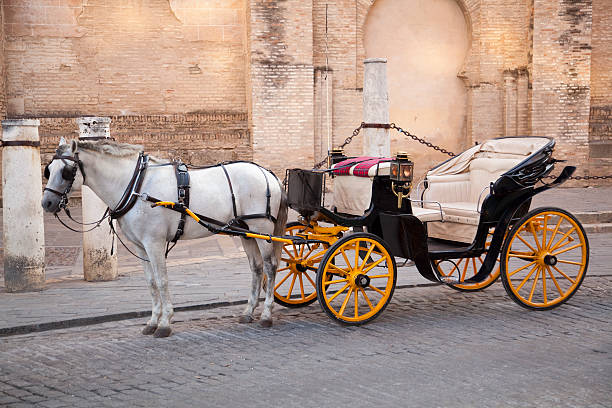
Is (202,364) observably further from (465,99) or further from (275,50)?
(465,99)

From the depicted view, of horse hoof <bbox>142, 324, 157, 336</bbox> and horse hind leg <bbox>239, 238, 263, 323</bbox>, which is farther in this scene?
horse hind leg <bbox>239, 238, 263, 323</bbox>

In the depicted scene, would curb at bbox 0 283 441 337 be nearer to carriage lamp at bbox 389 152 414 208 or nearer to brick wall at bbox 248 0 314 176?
carriage lamp at bbox 389 152 414 208

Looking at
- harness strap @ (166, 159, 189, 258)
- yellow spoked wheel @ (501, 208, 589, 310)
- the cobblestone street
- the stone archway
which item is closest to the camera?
the cobblestone street

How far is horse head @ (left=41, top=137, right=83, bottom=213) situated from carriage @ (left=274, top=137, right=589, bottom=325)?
1.74 meters

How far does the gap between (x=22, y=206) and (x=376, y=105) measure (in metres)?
4.79

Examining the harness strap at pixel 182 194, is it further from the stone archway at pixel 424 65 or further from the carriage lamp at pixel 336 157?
the stone archway at pixel 424 65

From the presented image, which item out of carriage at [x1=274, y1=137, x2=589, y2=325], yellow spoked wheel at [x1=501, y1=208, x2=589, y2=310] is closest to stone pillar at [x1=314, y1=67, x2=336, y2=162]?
carriage at [x1=274, y1=137, x2=589, y2=325]

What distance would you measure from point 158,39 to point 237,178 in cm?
1006

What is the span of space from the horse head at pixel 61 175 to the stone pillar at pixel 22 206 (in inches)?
69.2

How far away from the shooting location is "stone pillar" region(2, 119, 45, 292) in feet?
23.1

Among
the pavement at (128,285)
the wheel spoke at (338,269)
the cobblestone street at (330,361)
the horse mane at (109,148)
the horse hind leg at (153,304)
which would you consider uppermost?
the horse mane at (109,148)

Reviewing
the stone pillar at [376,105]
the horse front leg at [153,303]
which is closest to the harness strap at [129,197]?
the horse front leg at [153,303]

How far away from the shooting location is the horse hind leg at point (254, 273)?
19.8 feet

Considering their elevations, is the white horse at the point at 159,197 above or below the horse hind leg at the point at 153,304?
above
